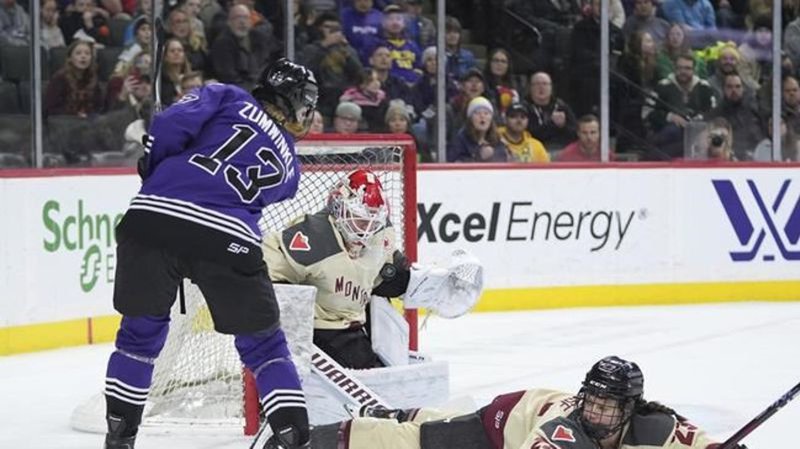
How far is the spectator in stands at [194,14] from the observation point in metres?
8.25

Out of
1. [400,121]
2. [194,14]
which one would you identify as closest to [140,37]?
[194,14]

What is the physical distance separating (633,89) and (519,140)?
0.86 metres

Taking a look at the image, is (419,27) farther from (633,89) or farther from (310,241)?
(310,241)

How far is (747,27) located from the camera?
9.98 meters

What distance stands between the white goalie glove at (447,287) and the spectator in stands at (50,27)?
2.92 meters

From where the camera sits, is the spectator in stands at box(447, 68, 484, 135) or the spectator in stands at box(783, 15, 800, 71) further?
the spectator in stands at box(783, 15, 800, 71)

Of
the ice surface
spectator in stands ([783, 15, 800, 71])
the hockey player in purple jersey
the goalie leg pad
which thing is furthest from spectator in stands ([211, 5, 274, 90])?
the goalie leg pad

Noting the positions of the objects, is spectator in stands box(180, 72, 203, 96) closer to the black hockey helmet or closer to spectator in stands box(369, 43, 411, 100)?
spectator in stands box(369, 43, 411, 100)

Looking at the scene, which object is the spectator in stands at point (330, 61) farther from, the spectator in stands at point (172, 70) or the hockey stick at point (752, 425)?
the hockey stick at point (752, 425)

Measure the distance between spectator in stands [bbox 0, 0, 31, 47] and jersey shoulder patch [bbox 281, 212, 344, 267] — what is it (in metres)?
2.86

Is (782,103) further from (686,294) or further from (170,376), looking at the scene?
(170,376)

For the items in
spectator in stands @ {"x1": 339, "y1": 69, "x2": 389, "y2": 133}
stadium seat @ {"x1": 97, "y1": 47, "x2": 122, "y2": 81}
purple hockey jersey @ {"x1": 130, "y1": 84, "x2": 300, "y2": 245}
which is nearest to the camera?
purple hockey jersey @ {"x1": 130, "y1": 84, "x2": 300, "y2": 245}

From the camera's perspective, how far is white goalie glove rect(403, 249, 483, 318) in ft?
16.8

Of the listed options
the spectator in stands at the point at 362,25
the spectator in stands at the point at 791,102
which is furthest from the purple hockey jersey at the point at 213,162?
the spectator in stands at the point at 791,102
